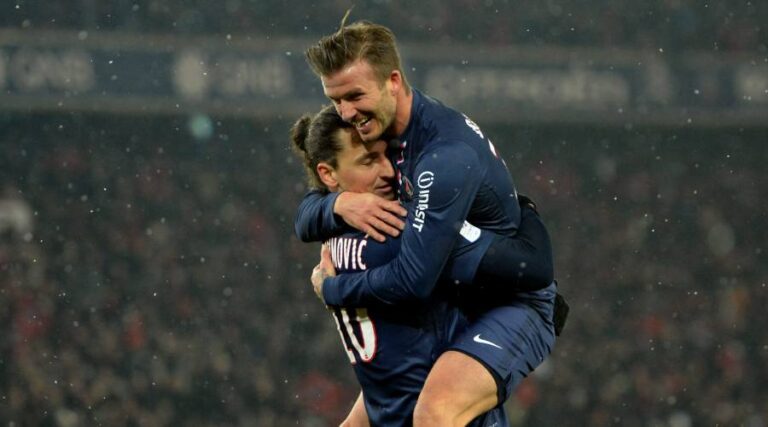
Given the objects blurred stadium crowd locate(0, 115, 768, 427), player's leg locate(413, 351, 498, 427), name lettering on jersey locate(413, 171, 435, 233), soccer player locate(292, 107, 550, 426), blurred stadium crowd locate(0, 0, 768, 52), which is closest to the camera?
name lettering on jersey locate(413, 171, 435, 233)

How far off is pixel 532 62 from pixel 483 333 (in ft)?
36.0

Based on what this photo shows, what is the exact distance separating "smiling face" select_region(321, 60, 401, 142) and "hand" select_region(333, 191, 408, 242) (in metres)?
0.19

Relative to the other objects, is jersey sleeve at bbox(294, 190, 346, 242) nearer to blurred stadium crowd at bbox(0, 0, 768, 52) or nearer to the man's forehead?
the man's forehead

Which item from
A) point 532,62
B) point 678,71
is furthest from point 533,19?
point 678,71

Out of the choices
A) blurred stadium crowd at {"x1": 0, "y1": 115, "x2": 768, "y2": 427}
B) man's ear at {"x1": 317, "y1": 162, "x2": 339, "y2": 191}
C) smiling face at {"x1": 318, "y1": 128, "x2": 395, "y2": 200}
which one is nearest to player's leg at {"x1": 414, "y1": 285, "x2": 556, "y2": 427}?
smiling face at {"x1": 318, "y1": 128, "x2": 395, "y2": 200}

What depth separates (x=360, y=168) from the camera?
3.74 meters

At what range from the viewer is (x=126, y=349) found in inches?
450

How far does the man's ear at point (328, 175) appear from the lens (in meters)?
3.78

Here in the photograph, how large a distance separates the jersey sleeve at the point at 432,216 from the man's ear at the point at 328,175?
0.33 meters

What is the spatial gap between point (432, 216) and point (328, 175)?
47 cm

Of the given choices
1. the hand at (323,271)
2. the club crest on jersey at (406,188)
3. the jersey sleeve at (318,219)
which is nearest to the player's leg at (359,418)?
the hand at (323,271)

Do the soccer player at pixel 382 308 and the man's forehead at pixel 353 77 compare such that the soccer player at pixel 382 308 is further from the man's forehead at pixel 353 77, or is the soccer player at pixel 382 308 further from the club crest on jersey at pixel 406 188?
the man's forehead at pixel 353 77

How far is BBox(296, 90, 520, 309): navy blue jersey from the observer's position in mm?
3484

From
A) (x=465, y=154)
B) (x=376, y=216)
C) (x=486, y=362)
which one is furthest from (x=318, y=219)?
(x=486, y=362)
